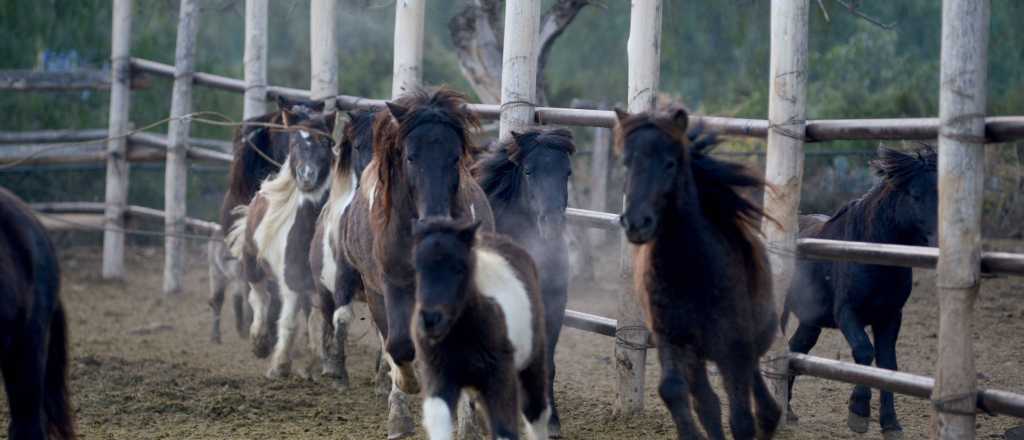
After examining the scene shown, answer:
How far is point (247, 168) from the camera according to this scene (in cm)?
913

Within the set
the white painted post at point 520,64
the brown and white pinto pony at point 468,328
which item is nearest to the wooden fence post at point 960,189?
the brown and white pinto pony at point 468,328

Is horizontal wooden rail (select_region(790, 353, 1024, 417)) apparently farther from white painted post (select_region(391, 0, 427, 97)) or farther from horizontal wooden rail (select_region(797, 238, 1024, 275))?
white painted post (select_region(391, 0, 427, 97))

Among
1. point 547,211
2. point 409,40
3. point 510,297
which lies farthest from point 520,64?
point 510,297

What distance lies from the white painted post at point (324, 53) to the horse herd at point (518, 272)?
1487 millimetres

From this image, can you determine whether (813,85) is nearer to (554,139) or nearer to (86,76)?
(86,76)

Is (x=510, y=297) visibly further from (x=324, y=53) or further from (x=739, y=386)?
(x=324, y=53)

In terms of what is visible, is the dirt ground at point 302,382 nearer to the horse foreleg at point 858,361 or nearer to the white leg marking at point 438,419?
the horse foreleg at point 858,361

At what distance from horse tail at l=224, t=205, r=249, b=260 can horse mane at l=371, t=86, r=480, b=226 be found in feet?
11.2

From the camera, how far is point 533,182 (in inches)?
237

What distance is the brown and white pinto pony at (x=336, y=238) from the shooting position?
6.91 metres

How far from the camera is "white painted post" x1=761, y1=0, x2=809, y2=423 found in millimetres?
5500

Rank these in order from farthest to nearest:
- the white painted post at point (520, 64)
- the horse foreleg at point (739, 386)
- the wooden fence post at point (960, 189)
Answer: the white painted post at point (520, 64) < the horse foreleg at point (739, 386) < the wooden fence post at point (960, 189)

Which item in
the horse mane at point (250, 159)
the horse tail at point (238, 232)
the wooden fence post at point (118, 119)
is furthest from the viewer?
the wooden fence post at point (118, 119)

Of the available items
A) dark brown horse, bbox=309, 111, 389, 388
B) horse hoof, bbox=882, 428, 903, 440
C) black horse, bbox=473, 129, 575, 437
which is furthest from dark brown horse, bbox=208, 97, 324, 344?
horse hoof, bbox=882, 428, 903, 440
